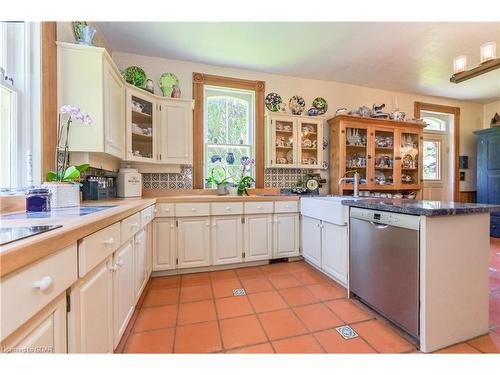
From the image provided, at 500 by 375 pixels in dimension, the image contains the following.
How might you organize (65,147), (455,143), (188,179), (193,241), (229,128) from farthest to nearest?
(455,143)
(229,128)
(188,179)
(193,241)
(65,147)

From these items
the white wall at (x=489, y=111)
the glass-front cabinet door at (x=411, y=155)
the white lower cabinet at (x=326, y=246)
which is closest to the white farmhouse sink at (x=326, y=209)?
the white lower cabinet at (x=326, y=246)

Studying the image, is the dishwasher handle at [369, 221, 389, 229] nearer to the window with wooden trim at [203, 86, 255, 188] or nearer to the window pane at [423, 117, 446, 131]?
the window with wooden trim at [203, 86, 255, 188]

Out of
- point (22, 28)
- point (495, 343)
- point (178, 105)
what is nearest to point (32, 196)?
point (22, 28)

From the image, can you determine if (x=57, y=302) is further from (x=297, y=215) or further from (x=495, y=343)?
(x=297, y=215)

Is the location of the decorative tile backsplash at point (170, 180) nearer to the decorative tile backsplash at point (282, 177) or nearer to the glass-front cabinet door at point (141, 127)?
the glass-front cabinet door at point (141, 127)

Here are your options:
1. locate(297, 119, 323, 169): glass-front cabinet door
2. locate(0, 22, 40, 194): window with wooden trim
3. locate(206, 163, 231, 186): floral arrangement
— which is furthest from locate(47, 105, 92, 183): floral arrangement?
locate(297, 119, 323, 169): glass-front cabinet door

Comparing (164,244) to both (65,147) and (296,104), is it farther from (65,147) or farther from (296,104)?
(296,104)

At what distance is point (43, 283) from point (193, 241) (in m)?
2.01

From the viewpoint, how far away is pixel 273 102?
353 centimetres

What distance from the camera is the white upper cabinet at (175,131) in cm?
287

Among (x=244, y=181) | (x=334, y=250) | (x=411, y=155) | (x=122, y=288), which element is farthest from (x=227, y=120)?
(x=411, y=155)

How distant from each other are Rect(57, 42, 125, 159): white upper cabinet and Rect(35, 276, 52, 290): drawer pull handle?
61.3 inches

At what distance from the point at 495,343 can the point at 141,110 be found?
3593 mm

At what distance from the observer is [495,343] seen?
144cm
